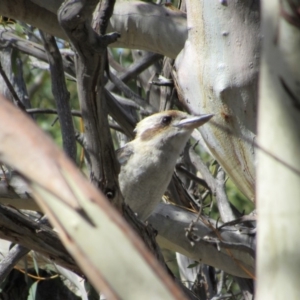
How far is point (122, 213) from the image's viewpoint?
2809 millimetres

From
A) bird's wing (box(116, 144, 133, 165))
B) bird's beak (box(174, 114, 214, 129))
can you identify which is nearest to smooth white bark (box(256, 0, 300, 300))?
bird's beak (box(174, 114, 214, 129))

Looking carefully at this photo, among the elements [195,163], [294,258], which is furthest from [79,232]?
[195,163]

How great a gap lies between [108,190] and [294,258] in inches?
50.1

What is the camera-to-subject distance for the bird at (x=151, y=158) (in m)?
4.05

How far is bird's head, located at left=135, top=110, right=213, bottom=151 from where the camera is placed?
4406 mm

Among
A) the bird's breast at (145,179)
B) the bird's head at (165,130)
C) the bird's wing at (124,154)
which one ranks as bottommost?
the bird's breast at (145,179)

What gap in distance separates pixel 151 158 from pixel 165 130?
0.31 meters

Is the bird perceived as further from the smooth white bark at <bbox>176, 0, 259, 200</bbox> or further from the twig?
the twig

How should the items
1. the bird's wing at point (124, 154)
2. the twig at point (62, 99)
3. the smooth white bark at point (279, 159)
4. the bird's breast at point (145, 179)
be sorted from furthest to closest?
the bird's wing at point (124, 154) < the bird's breast at point (145, 179) < the twig at point (62, 99) < the smooth white bark at point (279, 159)

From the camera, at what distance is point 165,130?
450 centimetres

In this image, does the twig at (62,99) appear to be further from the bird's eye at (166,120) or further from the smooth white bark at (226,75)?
the bird's eye at (166,120)

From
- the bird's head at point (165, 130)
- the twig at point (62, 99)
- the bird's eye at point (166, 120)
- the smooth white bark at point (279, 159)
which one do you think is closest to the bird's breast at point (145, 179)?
the bird's head at point (165, 130)

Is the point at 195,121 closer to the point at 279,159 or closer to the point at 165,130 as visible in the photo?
the point at 165,130

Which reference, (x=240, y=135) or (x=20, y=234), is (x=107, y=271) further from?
(x=240, y=135)
